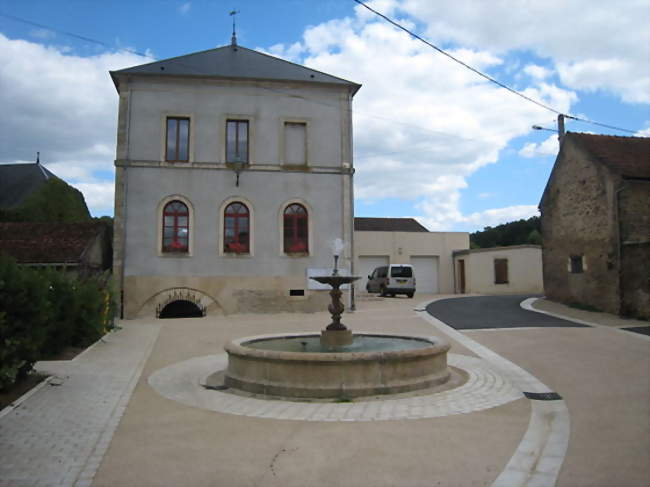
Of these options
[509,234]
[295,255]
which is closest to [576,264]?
[295,255]

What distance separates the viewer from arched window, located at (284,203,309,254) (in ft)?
65.7

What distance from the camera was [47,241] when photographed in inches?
749

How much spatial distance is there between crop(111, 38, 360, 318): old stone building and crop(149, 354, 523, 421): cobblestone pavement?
36.2 ft

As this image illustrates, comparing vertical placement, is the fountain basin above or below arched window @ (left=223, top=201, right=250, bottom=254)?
below

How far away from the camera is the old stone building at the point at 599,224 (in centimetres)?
1694

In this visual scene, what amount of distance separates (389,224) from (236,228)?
88.0 feet

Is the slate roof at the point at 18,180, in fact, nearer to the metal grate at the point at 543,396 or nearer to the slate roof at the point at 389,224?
the slate roof at the point at 389,224

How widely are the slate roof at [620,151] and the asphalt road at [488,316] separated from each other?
18.2 ft

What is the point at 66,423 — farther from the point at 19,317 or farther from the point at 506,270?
the point at 506,270

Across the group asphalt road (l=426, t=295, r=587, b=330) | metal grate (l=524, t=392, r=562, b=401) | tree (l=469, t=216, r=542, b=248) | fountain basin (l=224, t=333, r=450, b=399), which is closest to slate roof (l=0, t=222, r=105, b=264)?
asphalt road (l=426, t=295, r=587, b=330)

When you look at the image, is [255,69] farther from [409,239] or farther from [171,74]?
[409,239]

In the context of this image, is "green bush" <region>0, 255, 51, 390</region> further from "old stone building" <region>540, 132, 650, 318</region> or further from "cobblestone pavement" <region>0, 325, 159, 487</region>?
"old stone building" <region>540, 132, 650, 318</region>

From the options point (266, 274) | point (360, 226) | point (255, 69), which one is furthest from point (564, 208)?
point (360, 226)

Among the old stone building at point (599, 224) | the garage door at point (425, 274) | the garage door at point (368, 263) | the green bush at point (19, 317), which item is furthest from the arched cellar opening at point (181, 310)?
the garage door at point (425, 274)
